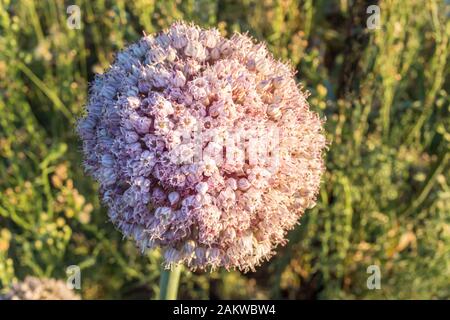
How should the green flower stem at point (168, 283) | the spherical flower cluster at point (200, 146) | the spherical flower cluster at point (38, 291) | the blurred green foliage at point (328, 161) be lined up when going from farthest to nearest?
1. the blurred green foliage at point (328, 161)
2. the spherical flower cluster at point (38, 291)
3. the green flower stem at point (168, 283)
4. the spherical flower cluster at point (200, 146)

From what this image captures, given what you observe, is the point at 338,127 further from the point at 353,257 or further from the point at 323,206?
the point at 353,257

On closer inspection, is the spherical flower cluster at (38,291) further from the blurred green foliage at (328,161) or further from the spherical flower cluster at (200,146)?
the spherical flower cluster at (200,146)

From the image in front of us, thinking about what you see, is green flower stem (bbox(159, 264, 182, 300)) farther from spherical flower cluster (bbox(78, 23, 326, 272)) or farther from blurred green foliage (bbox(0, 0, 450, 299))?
blurred green foliage (bbox(0, 0, 450, 299))

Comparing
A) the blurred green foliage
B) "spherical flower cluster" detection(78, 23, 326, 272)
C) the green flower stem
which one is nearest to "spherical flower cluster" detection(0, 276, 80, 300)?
the blurred green foliage

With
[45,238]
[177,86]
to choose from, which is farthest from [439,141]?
[45,238]

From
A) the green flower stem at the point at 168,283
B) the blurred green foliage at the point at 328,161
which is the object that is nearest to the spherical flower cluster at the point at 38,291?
the blurred green foliage at the point at 328,161
